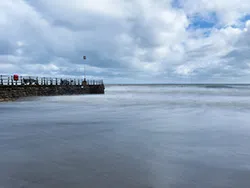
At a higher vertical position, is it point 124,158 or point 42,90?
point 42,90

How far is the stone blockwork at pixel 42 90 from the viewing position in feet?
100

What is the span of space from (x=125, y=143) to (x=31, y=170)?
383cm

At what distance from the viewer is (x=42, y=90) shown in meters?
37.0

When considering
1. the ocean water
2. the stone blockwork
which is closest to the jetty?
the stone blockwork

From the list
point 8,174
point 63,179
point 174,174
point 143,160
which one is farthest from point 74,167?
point 174,174

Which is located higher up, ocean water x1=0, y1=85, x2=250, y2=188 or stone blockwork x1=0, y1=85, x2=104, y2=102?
stone blockwork x1=0, y1=85, x2=104, y2=102

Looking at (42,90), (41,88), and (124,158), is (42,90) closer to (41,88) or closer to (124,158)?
(41,88)

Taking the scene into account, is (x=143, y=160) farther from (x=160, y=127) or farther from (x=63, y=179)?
(x=160, y=127)

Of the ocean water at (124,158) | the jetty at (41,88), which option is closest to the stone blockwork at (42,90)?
the jetty at (41,88)

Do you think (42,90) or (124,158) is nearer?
Result: (124,158)

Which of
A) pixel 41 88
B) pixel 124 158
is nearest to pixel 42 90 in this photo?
pixel 41 88

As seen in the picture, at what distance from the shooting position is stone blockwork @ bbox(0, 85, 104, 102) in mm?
30531

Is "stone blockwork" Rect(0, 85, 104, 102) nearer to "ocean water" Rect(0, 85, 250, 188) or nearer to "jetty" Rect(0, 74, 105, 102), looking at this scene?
"jetty" Rect(0, 74, 105, 102)

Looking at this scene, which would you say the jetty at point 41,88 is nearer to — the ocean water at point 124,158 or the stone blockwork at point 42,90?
the stone blockwork at point 42,90
